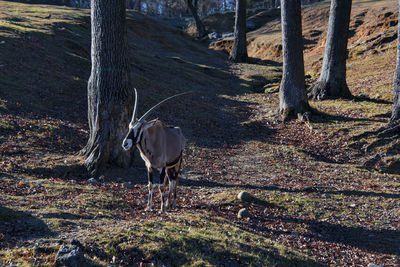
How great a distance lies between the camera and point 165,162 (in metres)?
8.19

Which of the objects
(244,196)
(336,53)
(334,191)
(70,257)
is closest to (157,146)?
(244,196)

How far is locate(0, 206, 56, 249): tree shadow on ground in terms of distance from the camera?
239 inches

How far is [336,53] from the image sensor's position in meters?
19.6

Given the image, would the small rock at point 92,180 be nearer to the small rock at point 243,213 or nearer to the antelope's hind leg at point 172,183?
the antelope's hind leg at point 172,183

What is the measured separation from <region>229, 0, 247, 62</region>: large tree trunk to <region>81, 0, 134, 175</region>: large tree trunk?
25.6 m

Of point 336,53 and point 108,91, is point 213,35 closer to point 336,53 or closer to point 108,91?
point 336,53

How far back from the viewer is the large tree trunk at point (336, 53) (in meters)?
19.3

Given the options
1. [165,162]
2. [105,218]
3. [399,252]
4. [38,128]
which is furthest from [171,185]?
[38,128]

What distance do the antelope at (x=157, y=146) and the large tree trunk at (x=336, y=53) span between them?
44.4 feet

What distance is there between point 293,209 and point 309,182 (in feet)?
7.47

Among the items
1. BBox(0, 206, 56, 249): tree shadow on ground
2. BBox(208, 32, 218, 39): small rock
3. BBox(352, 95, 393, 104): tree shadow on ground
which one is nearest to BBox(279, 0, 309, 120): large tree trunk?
BBox(352, 95, 393, 104): tree shadow on ground

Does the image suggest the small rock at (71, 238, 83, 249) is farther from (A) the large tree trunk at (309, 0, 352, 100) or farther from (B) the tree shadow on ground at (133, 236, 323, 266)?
(A) the large tree trunk at (309, 0, 352, 100)

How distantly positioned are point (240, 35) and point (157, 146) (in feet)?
97.3

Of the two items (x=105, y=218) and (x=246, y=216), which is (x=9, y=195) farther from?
(x=246, y=216)
